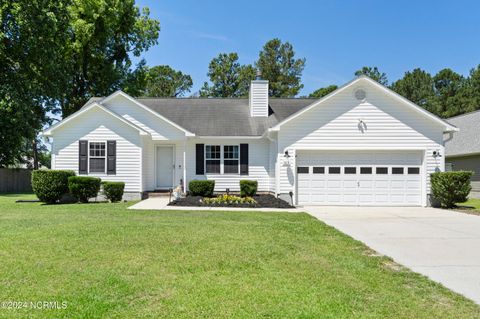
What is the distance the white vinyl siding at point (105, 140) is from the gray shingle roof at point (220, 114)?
157 centimetres

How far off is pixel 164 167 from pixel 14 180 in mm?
16306

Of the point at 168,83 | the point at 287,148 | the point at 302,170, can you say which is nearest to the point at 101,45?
the point at 168,83

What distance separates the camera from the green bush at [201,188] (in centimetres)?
Answer: 1723

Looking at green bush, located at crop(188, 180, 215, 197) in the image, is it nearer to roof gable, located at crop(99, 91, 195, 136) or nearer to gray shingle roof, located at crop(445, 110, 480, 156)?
roof gable, located at crop(99, 91, 195, 136)

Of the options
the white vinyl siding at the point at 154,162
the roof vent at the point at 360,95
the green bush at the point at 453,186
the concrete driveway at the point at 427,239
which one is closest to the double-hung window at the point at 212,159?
the white vinyl siding at the point at 154,162

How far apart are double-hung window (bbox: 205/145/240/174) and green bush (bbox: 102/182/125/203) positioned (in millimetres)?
4409

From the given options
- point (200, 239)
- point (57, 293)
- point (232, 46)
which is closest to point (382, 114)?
point (200, 239)

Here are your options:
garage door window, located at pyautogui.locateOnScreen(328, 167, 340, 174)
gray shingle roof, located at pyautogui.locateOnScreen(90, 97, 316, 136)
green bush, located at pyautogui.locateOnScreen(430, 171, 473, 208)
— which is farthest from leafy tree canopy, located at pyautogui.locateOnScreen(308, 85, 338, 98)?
green bush, located at pyautogui.locateOnScreen(430, 171, 473, 208)

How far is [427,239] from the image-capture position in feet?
27.4

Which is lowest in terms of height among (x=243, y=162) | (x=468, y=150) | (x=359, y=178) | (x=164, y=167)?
(x=359, y=178)

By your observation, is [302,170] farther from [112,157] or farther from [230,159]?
[112,157]

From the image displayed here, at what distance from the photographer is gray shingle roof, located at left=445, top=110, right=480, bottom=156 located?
22.1 m

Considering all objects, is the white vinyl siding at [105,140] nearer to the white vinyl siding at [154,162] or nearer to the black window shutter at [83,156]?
the black window shutter at [83,156]

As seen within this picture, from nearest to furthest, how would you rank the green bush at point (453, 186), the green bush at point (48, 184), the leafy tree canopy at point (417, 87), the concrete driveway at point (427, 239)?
1. the concrete driveway at point (427, 239)
2. the green bush at point (453, 186)
3. the green bush at point (48, 184)
4. the leafy tree canopy at point (417, 87)
